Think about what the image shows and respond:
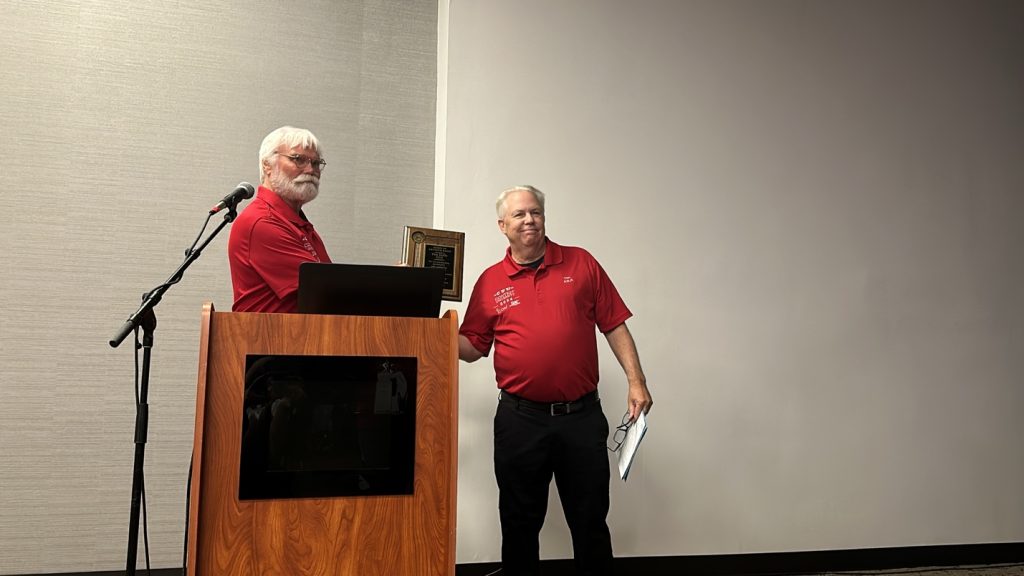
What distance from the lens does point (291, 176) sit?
7.71 ft

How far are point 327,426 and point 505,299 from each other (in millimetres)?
1232

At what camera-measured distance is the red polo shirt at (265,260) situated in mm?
2125

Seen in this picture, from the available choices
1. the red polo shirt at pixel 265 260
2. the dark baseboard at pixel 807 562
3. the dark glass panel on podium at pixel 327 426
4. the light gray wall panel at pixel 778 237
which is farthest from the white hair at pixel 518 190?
the dark baseboard at pixel 807 562

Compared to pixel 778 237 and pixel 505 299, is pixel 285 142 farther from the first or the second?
pixel 778 237

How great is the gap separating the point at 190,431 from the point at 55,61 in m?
1.63

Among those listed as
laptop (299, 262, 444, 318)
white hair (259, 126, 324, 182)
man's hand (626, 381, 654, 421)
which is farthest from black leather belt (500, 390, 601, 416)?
white hair (259, 126, 324, 182)

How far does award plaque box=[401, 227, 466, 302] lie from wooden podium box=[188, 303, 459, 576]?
89cm

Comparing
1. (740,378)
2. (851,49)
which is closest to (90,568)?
(740,378)

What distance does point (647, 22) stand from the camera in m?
3.85

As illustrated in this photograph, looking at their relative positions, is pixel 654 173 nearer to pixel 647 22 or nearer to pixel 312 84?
pixel 647 22

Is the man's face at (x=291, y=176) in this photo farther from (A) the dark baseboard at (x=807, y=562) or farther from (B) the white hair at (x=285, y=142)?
(A) the dark baseboard at (x=807, y=562)

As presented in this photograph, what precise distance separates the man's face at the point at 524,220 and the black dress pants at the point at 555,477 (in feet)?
2.08

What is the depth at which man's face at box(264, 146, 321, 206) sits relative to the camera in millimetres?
2348

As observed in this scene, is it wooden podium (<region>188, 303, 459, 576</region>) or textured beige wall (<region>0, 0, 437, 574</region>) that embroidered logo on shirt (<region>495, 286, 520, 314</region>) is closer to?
textured beige wall (<region>0, 0, 437, 574</region>)
